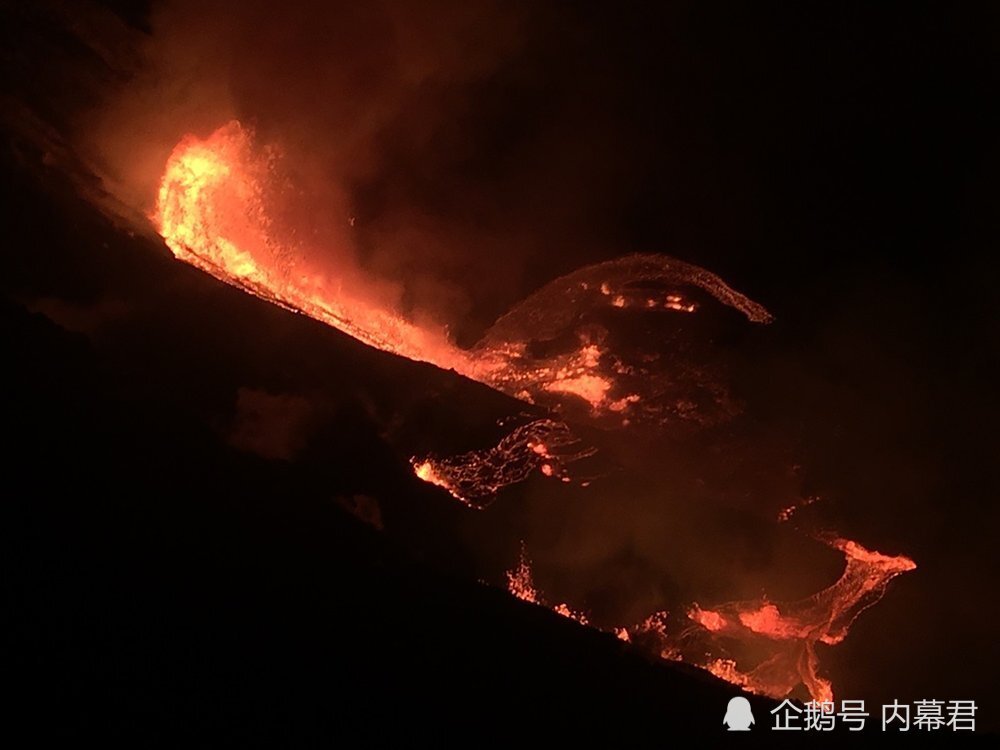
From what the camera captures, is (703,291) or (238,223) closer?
(238,223)

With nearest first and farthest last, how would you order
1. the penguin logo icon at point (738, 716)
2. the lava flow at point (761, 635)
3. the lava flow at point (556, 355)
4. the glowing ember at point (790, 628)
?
the penguin logo icon at point (738, 716)
the lava flow at point (556, 355)
the lava flow at point (761, 635)
the glowing ember at point (790, 628)

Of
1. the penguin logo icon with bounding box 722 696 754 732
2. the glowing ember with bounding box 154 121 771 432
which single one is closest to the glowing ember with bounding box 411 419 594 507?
the glowing ember with bounding box 154 121 771 432

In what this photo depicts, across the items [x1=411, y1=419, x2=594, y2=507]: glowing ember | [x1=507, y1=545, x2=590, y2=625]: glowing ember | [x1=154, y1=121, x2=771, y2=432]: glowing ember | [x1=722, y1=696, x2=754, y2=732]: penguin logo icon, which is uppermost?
[x1=154, y1=121, x2=771, y2=432]: glowing ember

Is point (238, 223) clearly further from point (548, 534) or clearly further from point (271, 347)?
point (548, 534)

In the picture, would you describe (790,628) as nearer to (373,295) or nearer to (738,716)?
(738,716)

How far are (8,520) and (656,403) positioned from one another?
435 centimetres

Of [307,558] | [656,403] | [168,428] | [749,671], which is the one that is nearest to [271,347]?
[168,428]

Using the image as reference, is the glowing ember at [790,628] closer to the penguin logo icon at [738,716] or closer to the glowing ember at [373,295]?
the glowing ember at [373,295]

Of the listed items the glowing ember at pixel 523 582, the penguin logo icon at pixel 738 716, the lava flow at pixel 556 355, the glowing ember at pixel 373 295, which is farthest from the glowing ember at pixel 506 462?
the penguin logo icon at pixel 738 716

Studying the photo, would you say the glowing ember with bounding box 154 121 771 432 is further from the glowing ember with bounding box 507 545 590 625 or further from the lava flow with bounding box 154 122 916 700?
the glowing ember with bounding box 507 545 590 625

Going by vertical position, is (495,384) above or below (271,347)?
above

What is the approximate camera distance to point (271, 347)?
4.53 metres

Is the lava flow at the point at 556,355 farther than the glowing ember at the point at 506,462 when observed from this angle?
Yes

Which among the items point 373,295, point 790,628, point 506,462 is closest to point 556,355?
point 506,462
